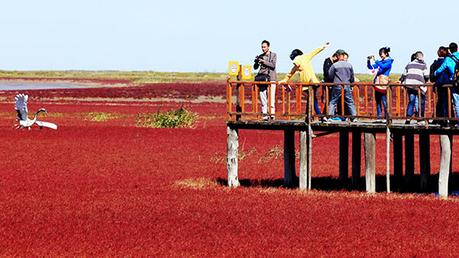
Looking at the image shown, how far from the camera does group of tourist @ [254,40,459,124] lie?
23.2 m

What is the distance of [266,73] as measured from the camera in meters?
25.6

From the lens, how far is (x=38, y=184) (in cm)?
2566

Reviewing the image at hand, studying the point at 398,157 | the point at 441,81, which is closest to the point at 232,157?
the point at 398,157

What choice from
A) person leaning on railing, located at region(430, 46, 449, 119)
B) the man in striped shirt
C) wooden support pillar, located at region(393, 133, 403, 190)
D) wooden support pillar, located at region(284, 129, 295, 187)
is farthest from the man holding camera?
person leaning on railing, located at region(430, 46, 449, 119)

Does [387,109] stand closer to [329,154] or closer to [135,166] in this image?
[135,166]

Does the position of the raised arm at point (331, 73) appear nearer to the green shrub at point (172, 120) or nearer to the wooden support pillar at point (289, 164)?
the wooden support pillar at point (289, 164)

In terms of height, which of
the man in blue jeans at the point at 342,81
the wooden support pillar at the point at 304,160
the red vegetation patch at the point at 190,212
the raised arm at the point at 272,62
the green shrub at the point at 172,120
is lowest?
the green shrub at the point at 172,120

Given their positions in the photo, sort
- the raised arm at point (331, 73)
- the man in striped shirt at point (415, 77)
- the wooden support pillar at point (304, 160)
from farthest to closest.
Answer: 1. the wooden support pillar at point (304, 160)
2. the raised arm at point (331, 73)
3. the man in striped shirt at point (415, 77)

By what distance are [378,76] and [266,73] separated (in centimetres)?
254

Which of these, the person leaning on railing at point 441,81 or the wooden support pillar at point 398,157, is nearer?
the person leaning on railing at point 441,81

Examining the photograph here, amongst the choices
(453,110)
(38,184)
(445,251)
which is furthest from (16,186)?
(445,251)

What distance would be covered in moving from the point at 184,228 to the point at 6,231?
2.93 meters

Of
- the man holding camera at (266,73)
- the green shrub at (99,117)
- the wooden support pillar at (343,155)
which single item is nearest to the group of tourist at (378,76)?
the man holding camera at (266,73)

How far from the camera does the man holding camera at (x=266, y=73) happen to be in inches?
994
